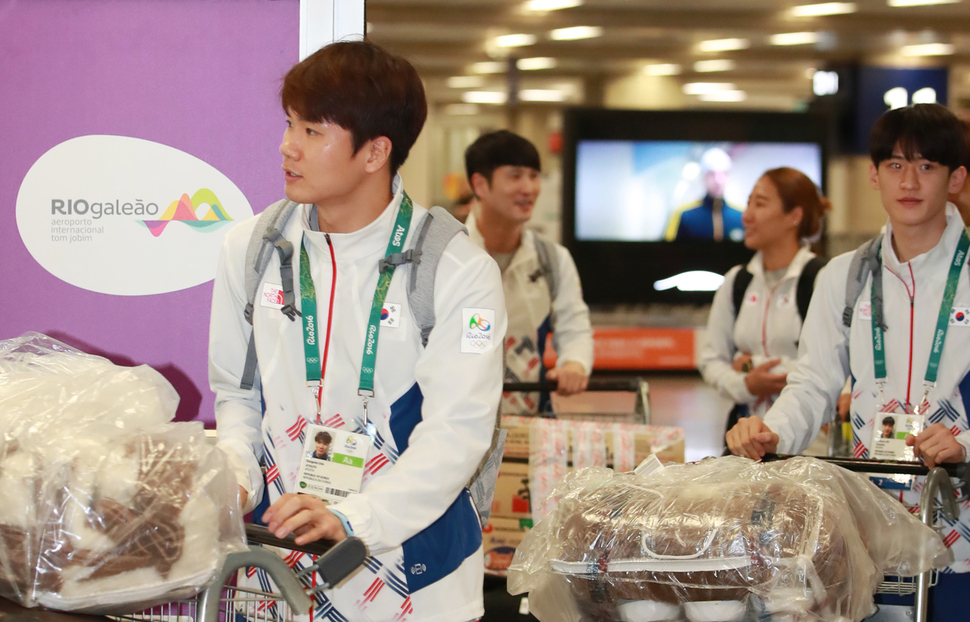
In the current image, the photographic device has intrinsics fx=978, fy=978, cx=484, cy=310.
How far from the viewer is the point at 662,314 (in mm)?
14070

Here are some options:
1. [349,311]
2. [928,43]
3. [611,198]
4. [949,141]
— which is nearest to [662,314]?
[611,198]

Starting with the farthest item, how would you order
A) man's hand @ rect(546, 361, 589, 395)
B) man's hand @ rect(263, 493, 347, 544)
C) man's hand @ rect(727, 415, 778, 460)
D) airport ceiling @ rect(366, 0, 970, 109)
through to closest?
airport ceiling @ rect(366, 0, 970, 109)
man's hand @ rect(546, 361, 589, 395)
man's hand @ rect(727, 415, 778, 460)
man's hand @ rect(263, 493, 347, 544)

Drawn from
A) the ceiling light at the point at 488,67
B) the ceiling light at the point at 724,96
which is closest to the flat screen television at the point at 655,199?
the ceiling light at the point at 488,67

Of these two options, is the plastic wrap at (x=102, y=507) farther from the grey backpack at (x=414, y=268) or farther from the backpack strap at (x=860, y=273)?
the backpack strap at (x=860, y=273)

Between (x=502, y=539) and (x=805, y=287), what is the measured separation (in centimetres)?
174

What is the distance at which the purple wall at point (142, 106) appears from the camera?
8.19ft

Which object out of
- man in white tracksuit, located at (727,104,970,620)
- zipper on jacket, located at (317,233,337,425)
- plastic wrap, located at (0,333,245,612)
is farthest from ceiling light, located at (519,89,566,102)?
plastic wrap, located at (0,333,245,612)

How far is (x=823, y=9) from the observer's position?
14500 millimetres

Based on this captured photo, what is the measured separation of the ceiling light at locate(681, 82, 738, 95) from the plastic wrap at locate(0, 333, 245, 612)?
20.5m

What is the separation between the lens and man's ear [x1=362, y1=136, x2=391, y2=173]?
77.9 inches

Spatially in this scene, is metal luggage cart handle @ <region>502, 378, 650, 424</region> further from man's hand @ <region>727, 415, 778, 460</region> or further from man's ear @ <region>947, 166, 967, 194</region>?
man's ear @ <region>947, 166, 967, 194</region>

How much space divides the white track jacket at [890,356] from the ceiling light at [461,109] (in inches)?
844

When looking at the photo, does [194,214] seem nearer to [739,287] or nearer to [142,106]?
[142,106]

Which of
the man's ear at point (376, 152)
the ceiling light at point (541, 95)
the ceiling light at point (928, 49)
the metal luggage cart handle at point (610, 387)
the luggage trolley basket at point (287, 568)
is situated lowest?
the metal luggage cart handle at point (610, 387)
